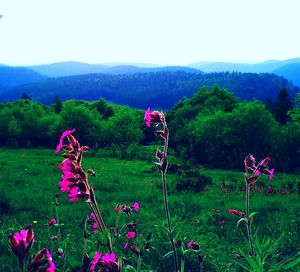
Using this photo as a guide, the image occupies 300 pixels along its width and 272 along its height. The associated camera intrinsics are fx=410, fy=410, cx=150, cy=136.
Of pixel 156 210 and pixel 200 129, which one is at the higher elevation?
pixel 156 210

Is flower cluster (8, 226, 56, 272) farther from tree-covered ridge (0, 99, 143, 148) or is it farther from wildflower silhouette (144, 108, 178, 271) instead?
tree-covered ridge (0, 99, 143, 148)

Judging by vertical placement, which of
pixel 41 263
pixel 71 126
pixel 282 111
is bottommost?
pixel 71 126

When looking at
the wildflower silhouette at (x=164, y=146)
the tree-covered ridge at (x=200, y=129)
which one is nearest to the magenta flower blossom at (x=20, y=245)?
the wildflower silhouette at (x=164, y=146)

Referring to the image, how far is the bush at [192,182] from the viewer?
1969 centimetres

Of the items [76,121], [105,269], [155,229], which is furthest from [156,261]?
[76,121]

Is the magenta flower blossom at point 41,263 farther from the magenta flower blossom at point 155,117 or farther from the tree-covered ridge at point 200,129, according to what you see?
the tree-covered ridge at point 200,129

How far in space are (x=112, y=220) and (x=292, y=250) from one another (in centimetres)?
387

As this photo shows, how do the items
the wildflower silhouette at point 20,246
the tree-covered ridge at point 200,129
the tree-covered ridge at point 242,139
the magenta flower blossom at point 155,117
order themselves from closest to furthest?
the wildflower silhouette at point 20,246 < the magenta flower blossom at point 155,117 < the tree-covered ridge at point 242,139 < the tree-covered ridge at point 200,129

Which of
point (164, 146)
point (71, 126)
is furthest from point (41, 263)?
point (71, 126)

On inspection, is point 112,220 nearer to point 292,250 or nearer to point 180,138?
point 292,250

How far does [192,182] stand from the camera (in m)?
20.3

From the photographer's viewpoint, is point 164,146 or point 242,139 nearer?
point 164,146

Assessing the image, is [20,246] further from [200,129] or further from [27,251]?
[200,129]

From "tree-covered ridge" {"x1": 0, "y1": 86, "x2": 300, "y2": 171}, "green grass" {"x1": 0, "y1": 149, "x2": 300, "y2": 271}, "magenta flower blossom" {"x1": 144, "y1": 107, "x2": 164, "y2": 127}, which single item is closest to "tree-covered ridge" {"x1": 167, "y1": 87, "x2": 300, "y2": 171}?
"tree-covered ridge" {"x1": 0, "y1": 86, "x2": 300, "y2": 171}
